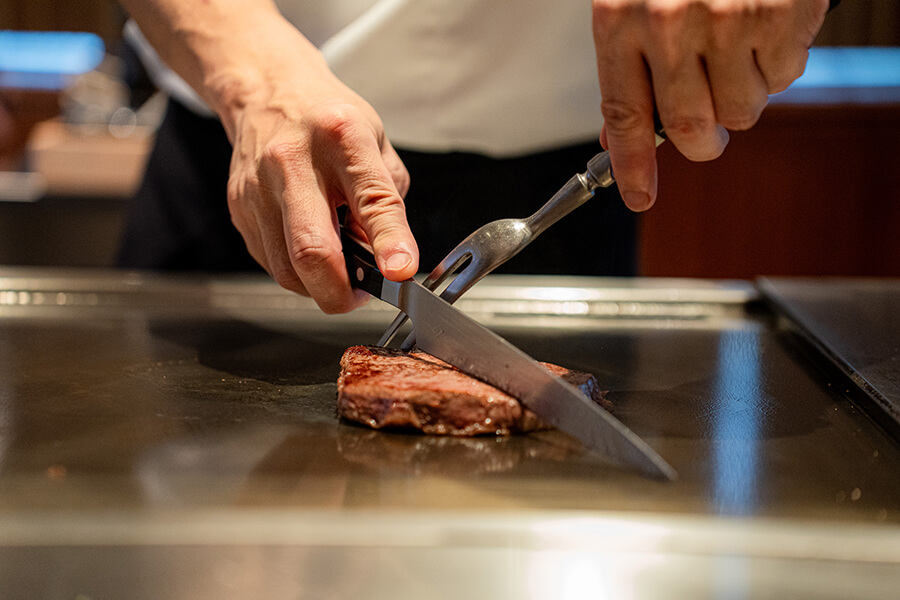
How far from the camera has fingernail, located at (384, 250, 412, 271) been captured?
1.01 m

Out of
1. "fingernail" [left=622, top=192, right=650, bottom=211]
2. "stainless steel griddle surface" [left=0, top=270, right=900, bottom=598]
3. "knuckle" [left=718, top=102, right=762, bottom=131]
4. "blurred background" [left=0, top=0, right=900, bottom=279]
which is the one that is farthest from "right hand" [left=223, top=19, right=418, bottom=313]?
"blurred background" [left=0, top=0, right=900, bottom=279]

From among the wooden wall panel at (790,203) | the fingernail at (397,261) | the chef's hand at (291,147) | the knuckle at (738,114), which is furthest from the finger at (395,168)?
the wooden wall panel at (790,203)

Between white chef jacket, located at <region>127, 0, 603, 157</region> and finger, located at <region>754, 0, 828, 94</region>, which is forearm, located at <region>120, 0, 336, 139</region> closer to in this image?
white chef jacket, located at <region>127, 0, 603, 157</region>

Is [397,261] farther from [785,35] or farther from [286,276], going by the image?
[785,35]

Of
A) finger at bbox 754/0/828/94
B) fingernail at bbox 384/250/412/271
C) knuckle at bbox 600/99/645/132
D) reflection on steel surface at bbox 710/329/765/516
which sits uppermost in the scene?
finger at bbox 754/0/828/94

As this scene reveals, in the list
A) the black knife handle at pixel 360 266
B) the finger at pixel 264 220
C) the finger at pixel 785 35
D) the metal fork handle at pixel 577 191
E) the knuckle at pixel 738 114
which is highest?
the finger at pixel 785 35

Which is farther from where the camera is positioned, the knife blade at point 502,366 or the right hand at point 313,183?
the right hand at point 313,183

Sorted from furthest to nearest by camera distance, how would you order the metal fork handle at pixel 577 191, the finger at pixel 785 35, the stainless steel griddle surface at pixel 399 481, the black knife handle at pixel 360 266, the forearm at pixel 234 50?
the forearm at pixel 234 50
the black knife handle at pixel 360 266
the metal fork handle at pixel 577 191
the finger at pixel 785 35
the stainless steel griddle surface at pixel 399 481

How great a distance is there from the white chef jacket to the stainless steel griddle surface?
1.67 feet

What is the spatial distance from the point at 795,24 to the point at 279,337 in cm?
83

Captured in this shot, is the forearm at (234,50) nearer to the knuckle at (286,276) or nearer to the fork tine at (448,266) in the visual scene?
the knuckle at (286,276)

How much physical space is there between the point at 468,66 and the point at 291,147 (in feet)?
1.87

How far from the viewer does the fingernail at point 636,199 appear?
101 cm

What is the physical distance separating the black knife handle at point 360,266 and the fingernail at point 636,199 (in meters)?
0.33
